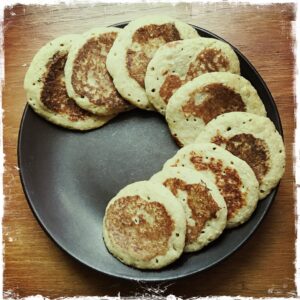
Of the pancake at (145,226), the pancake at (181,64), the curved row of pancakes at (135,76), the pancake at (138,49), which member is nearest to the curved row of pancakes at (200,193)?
the pancake at (145,226)

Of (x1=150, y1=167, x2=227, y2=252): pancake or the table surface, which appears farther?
the table surface

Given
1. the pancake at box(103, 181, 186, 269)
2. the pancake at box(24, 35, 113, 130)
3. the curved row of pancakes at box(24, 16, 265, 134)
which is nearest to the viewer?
the pancake at box(103, 181, 186, 269)

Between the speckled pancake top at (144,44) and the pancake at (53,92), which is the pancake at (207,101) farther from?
the pancake at (53,92)

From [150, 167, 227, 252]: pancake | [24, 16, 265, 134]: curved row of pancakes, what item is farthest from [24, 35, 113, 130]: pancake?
[150, 167, 227, 252]: pancake

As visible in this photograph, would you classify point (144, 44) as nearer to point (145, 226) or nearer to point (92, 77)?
point (92, 77)

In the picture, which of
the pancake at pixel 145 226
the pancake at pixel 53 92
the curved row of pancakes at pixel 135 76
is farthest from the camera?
the pancake at pixel 53 92

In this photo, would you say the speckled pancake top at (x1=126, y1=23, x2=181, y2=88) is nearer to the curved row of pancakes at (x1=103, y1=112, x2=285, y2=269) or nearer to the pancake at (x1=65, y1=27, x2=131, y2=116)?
the pancake at (x1=65, y1=27, x2=131, y2=116)
